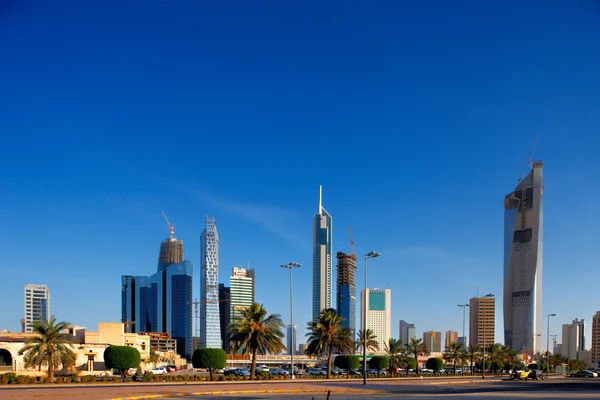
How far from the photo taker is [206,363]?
6225 cm

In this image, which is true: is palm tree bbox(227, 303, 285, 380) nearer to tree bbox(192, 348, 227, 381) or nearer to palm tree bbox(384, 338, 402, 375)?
tree bbox(192, 348, 227, 381)

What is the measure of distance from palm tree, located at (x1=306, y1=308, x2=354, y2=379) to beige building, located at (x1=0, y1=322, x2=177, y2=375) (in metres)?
29.9

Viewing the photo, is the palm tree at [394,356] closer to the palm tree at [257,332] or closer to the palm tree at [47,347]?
the palm tree at [257,332]

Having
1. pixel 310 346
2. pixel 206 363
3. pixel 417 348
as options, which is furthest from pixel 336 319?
pixel 417 348

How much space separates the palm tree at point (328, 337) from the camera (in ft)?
227

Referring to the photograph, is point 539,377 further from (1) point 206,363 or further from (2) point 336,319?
(1) point 206,363

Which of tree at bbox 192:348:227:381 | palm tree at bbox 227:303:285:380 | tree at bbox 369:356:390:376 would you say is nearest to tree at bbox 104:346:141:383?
tree at bbox 192:348:227:381

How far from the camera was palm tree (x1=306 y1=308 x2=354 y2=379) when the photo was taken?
6925 centimetres

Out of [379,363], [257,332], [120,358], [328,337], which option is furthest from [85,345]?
[379,363]

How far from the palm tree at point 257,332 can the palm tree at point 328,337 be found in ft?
23.7

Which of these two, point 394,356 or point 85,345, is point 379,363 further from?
point 85,345

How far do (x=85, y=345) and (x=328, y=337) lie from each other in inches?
1447

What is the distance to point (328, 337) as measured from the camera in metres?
69.2

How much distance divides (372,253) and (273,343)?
16818 millimetres
